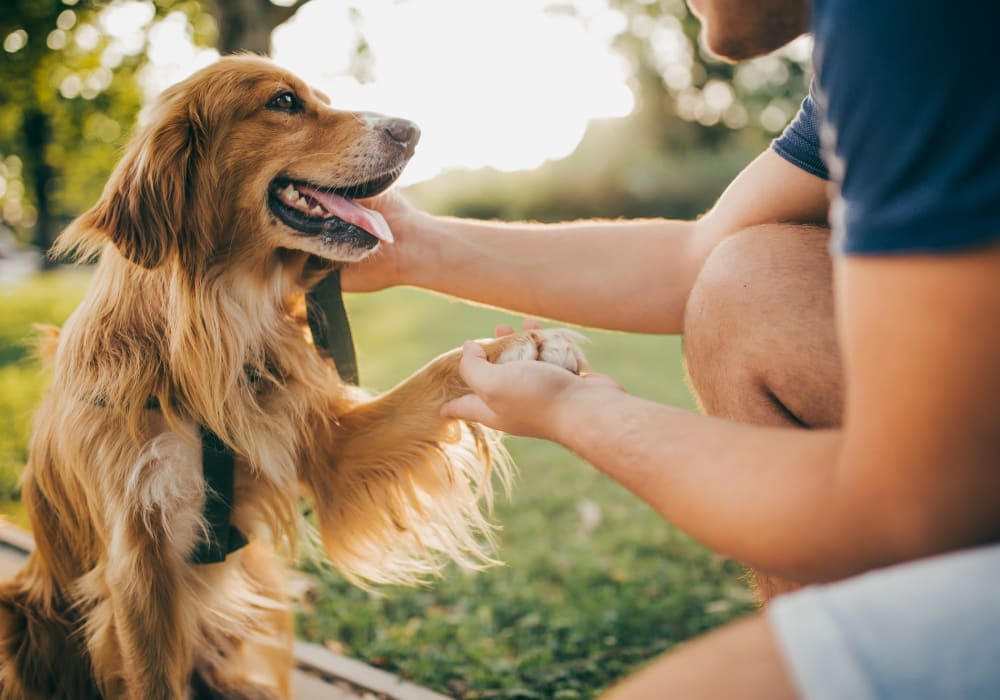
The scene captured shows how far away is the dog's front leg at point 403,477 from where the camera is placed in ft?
7.50

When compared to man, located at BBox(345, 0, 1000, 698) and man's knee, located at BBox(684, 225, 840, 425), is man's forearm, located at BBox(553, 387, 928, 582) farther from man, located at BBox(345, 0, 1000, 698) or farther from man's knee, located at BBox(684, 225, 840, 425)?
man's knee, located at BBox(684, 225, 840, 425)

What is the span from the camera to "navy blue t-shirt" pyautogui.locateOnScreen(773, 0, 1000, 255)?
87 cm

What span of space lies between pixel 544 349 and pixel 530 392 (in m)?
0.51

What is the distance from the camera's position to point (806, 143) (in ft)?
6.44

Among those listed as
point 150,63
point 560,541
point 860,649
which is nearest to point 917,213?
point 860,649

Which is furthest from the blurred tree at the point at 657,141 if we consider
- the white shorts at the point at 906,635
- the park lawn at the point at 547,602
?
the white shorts at the point at 906,635

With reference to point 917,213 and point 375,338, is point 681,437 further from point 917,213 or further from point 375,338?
point 375,338

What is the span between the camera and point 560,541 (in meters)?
4.07

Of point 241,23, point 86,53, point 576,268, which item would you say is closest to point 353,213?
point 576,268

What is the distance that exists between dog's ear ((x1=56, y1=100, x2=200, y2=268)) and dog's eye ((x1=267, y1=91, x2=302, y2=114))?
0.28 metres

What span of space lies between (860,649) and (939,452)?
25cm

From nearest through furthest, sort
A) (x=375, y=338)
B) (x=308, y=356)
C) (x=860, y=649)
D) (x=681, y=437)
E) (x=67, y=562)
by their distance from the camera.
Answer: (x=860, y=649), (x=681, y=437), (x=67, y=562), (x=308, y=356), (x=375, y=338)

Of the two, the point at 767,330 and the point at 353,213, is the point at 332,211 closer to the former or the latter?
the point at 353,213

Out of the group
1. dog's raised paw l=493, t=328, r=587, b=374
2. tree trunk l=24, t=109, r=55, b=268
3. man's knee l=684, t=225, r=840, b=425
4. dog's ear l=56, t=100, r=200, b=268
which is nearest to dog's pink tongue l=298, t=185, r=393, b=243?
dog's ear l=56, t=100, r=200, b=268
